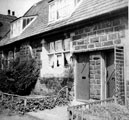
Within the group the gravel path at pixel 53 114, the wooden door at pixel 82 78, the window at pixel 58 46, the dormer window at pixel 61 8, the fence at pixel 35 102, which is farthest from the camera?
the window at pixel 58 46

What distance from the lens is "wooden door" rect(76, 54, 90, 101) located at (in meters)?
8.22

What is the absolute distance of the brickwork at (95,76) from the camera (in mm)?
7477

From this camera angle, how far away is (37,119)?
249 inches

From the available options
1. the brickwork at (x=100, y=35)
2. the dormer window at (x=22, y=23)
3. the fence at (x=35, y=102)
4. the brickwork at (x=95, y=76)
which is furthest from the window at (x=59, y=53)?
the dormer window at (x=22, y=23)

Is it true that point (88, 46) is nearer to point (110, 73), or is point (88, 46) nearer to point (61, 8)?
point (110, 73)

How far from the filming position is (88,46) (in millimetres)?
7957

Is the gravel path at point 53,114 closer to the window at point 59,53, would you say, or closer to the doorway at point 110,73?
the doorway at point 110,73

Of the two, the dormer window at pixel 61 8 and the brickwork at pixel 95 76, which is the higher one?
the dormer window at pixel 61 8

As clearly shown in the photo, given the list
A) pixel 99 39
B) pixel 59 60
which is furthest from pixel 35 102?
pixel 99 39

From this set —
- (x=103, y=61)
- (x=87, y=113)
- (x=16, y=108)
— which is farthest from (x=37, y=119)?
(x=103, y=61)

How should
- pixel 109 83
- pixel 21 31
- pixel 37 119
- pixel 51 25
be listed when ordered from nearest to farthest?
pixel 37 119, pixel 109 83, pixel 51 25, pixel 21 31

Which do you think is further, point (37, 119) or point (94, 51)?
point (94, 51)

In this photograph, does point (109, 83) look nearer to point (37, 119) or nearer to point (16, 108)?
point (37, 119)

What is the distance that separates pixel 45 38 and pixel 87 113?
6.25 meters
